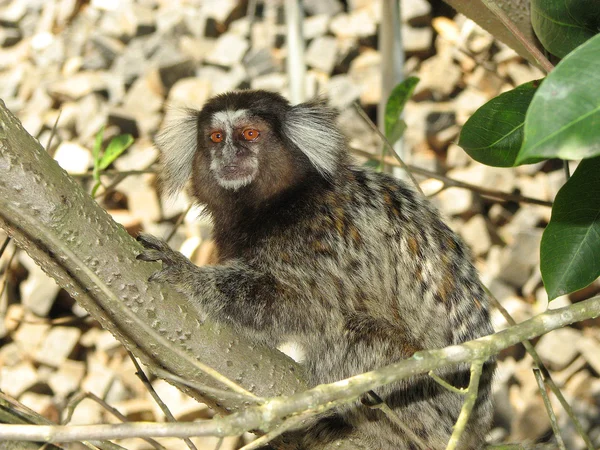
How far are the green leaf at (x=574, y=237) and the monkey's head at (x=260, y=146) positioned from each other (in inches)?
37.4

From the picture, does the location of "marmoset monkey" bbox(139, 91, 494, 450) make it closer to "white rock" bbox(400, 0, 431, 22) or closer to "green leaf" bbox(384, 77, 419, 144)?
"green leaf" bbox(384, 77, 419, 144)

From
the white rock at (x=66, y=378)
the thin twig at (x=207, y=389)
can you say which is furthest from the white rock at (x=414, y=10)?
the thin twig at (x=207, y=389)

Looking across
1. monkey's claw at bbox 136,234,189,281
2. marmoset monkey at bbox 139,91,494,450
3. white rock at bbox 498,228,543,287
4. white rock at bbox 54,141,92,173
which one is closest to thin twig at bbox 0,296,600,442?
monkey's claw at bbox 136,234,189,281

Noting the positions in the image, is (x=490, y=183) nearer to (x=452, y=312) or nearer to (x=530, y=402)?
(x=530, y=402)

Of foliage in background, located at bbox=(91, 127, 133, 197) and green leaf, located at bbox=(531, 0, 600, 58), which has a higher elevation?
foliage in background, located at bbox=(91, 127, 133, 197)

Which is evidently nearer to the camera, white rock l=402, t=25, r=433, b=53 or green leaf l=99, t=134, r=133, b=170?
green leaf l=99, t=134, r=133, b=170

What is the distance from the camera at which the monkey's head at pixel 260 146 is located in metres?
2.30

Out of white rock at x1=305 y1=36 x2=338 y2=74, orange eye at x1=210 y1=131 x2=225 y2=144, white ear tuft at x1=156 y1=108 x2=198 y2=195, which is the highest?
white rock at x1=305 y1=36 x2=338 y2=74

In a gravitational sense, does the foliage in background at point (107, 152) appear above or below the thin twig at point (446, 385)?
above

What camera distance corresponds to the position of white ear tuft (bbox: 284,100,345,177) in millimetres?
2354

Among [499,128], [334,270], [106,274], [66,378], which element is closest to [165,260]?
[106,274]

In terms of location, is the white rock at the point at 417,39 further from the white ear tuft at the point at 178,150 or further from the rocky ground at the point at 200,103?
the white ear tuft at the point at 178,150

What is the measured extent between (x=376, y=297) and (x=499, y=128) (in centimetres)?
76

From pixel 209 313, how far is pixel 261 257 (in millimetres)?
439
